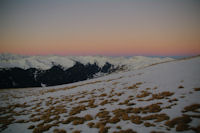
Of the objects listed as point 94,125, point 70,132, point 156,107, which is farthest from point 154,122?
point 70,132

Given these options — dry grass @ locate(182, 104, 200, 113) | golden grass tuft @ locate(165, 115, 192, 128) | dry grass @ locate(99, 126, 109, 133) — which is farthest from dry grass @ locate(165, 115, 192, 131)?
dry grass @ locate(99, 126, 109, 133)

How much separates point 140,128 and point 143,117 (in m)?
1.66

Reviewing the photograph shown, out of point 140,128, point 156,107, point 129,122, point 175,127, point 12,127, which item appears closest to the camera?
point 175,127

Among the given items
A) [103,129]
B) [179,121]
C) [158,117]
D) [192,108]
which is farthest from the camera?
[192,108]

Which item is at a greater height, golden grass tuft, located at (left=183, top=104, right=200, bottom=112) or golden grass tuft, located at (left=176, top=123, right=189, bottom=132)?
golden grass tuft, located at (left=183, top=104, right=200, bottom=112)

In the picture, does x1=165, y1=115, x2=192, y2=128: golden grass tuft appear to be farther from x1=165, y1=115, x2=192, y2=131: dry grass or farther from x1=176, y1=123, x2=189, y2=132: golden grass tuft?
x1=176, y1=123, x2=189, y2=132: golden grass tuft

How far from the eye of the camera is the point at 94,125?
33.8ft

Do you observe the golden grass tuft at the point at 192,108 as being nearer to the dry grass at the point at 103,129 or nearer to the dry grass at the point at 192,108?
the dry grass at the point at 192,108

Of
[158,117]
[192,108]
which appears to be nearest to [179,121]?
[158,117]

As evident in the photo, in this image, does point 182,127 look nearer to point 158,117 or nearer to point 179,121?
point 179,121

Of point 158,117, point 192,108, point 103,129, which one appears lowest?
point 103,129

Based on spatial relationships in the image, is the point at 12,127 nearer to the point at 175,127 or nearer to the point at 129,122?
the point at 129,122

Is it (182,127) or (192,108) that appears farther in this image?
(192,108)

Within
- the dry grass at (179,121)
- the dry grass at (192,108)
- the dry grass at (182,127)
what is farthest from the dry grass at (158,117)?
the dry grass at (192,108)
